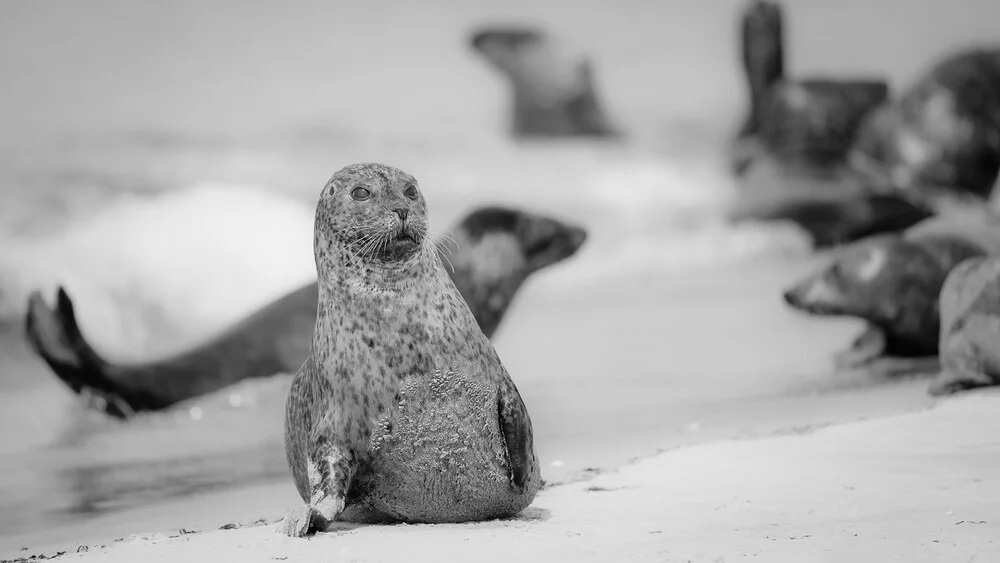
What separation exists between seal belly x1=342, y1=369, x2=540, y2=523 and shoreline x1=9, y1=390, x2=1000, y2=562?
58 millimetres

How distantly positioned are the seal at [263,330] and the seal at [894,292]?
53.1 inches

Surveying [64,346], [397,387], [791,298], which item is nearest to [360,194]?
[397,387]

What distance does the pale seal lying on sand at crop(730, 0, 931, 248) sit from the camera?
10383 mm

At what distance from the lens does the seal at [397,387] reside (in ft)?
10.2

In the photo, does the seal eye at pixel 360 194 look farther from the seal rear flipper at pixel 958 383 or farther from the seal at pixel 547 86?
the seal at pixel 547 86

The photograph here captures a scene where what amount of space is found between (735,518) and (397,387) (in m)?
0.89

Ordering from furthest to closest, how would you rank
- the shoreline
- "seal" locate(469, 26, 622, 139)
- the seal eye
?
1. "seal" locate(469, 26, 622, 139)
2. the seal eye
3. the shoreline

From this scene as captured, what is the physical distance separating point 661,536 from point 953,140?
8.77 metres

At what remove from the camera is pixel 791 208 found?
10.6m

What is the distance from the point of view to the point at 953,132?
1075 centimetres

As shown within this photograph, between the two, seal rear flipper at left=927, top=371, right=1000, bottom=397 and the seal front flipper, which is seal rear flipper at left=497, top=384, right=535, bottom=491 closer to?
the seal front flipper

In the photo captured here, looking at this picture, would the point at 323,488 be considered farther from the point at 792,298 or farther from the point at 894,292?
the point at 894,292

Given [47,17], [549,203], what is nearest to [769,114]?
[549,203]

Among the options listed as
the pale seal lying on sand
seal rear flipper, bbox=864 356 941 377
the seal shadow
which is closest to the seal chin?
the seal shadow
